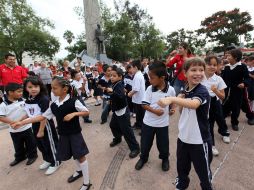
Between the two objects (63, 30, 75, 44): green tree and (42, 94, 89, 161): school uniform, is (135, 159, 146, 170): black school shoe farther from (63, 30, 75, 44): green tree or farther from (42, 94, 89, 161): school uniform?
(63, 30, 75, 44): green tree

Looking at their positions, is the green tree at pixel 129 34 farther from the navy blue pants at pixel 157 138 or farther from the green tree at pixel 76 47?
the navy blue pants at pixel 157 138

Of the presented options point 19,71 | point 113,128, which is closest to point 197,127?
point 113,128

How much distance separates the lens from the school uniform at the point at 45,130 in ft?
10.2

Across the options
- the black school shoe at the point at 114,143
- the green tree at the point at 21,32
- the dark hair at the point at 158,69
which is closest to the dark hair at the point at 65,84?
the dark hair at the point at 158,69

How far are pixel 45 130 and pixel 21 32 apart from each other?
1026 inches

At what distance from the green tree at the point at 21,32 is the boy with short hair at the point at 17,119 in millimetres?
24865

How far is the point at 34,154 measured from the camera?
3744 millimetres

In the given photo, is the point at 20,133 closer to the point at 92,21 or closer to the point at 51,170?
the point at 51,170

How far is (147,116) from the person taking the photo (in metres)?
3.01

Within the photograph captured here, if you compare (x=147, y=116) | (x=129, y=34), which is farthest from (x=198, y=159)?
(x=129, y=34)

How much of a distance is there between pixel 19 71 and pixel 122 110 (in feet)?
13.7

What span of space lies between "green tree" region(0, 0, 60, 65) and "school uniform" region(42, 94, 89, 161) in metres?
26.0

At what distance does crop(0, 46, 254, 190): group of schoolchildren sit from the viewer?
2.16m

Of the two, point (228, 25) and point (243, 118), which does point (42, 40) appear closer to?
point (243, 118)
